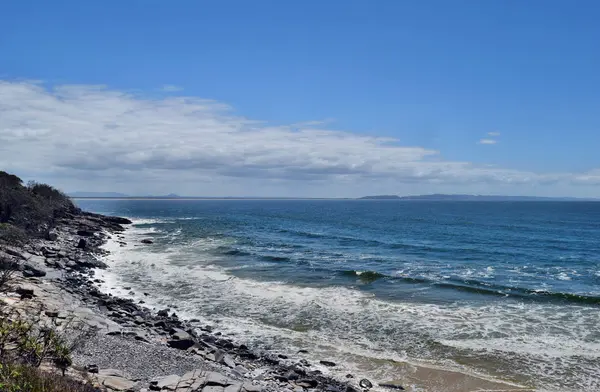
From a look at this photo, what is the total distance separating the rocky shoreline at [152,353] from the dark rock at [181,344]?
1.4 inches

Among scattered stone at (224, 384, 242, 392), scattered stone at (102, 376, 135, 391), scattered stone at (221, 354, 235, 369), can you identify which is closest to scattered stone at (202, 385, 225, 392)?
scattered stone at (224, 384, 242, 392)

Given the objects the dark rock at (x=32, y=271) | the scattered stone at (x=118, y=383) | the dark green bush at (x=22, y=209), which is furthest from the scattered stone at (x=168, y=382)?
the dark green bush at (x=22, y=209)

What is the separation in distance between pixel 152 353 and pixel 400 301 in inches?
623

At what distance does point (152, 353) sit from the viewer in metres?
14.6

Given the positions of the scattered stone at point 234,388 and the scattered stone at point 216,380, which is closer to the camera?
the scattered stone at point 234,388

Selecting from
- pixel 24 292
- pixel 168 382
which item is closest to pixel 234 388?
pixel 168 382

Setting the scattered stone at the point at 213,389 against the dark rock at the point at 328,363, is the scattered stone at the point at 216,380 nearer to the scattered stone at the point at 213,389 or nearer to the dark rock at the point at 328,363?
the scattered stone at the point at 213,389

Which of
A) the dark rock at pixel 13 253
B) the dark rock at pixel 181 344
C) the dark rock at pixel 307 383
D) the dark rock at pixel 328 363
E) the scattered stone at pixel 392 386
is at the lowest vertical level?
the scattered stone at pixel 392 386

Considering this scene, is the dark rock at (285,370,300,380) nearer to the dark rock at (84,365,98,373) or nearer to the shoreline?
the shoreline

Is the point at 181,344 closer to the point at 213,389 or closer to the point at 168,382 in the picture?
the point at 168,382

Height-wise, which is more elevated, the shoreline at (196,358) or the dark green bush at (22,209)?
the dark green bush at (22,209)

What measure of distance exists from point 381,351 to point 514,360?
17.0ft

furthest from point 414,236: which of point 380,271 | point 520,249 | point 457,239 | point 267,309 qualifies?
point 267,309

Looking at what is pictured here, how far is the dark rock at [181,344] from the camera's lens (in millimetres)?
16266
